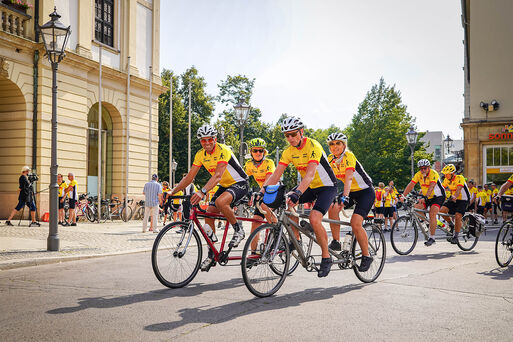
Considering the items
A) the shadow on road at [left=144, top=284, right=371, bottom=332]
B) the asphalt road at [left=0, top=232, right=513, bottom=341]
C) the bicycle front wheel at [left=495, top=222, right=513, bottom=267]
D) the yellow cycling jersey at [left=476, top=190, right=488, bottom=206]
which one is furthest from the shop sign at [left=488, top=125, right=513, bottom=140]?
the shadow on road at [left=144, top=284, right=371, bottom=332]

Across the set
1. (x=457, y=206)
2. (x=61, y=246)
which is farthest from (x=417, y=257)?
(x=61, y=246)

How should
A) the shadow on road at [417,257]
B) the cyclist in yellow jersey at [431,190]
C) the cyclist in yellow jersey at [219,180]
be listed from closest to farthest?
the cyclist in yellow jersey at [219,180]
the shadow on road at [417,257]
the cyclist in yellow jersey at [431,190]

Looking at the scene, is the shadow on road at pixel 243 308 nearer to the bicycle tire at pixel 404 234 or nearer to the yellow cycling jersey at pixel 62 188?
the bicycle tire at pixel 404 234

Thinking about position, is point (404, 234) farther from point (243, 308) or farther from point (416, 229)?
point (243, 308)

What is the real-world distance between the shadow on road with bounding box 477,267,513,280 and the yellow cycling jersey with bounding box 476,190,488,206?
1721cm

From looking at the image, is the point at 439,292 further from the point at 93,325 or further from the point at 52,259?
the point at 52,259

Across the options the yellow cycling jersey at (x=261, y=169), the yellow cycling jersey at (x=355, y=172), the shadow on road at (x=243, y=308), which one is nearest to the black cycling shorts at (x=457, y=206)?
the yellow cycling jersey at (x=261, y=169)

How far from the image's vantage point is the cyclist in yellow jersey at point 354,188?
729cm

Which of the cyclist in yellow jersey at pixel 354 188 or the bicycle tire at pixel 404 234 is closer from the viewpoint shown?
the cyclist in yellow jersey at pixel 354 188

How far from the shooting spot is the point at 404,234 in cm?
1116

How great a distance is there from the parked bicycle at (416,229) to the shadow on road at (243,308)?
14.9 ft

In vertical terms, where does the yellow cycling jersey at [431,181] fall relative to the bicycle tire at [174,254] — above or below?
above

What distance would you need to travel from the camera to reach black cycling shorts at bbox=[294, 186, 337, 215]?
22.0ft

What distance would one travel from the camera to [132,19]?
25.5 meters
